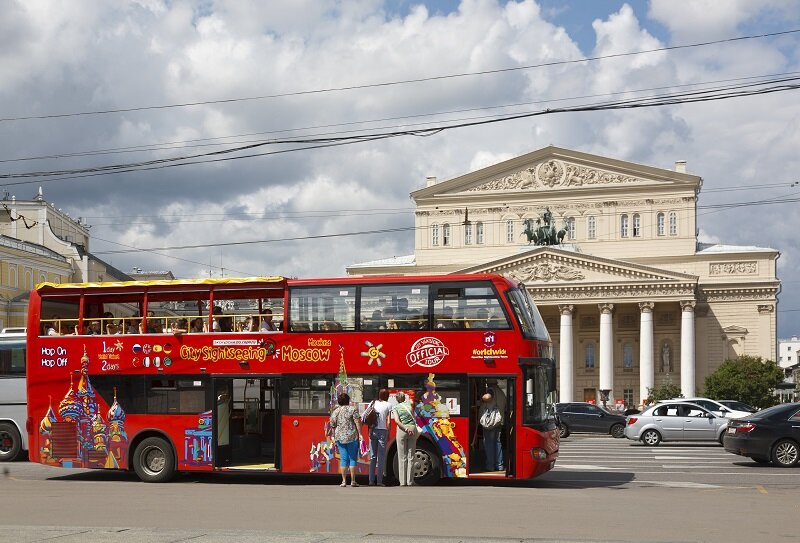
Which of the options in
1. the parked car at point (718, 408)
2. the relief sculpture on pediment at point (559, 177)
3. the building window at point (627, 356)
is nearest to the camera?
the parked car at point (718, 408)

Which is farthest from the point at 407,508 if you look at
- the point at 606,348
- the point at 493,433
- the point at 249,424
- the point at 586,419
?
the point at 606,348

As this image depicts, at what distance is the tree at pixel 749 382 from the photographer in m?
72.0

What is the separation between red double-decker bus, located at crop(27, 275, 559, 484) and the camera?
61.9ft

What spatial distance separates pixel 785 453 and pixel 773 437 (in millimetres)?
428

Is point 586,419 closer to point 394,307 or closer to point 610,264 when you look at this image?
point 394,307

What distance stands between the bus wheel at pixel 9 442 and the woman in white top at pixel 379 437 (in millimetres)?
11829

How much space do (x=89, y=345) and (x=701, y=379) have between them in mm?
73985

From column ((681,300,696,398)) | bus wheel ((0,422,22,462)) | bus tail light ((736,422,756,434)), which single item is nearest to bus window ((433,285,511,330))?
bus tail light ((736,422,756,434))

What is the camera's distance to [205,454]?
20047mm

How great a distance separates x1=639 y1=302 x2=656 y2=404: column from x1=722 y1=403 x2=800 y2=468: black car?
59.8 m

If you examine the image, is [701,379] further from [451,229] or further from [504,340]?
[504,340]

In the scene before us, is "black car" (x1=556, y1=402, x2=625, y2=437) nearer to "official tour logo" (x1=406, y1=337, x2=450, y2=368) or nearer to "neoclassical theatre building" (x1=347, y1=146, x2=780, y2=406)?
"official tour logo" (x1=406, y1=337, x2=450, y2=368)

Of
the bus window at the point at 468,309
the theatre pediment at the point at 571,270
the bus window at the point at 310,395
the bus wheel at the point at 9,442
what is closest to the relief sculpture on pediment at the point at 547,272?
the theatre pediment at the point at 571,270

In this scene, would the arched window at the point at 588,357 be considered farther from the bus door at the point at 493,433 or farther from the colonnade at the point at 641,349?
the bus door at the point at 493,433
